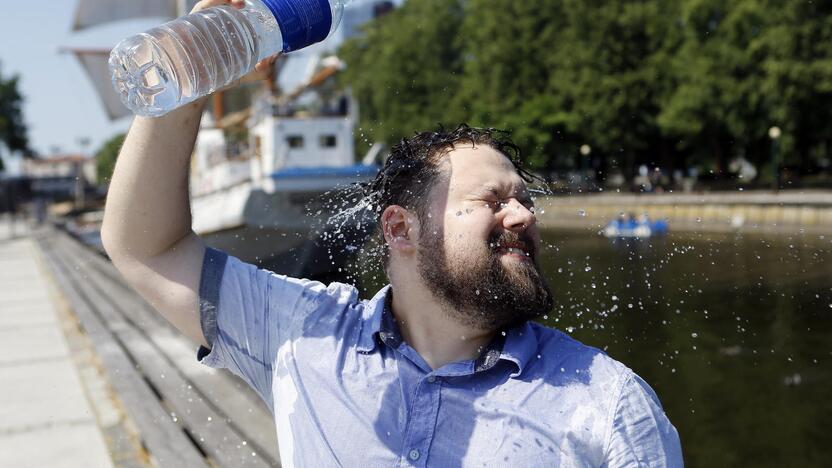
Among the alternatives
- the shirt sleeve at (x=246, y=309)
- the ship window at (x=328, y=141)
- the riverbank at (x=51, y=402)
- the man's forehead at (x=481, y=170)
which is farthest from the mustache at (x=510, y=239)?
the ship window at (x=328, y=141)

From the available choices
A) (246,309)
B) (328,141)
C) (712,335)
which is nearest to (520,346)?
(246,309)

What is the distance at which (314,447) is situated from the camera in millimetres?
1771

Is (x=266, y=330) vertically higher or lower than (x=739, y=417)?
higher

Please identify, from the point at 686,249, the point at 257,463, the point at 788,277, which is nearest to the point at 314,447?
the point at 257,463

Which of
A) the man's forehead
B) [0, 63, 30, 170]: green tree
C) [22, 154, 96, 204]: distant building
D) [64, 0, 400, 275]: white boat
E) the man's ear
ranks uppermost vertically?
the man's forehead

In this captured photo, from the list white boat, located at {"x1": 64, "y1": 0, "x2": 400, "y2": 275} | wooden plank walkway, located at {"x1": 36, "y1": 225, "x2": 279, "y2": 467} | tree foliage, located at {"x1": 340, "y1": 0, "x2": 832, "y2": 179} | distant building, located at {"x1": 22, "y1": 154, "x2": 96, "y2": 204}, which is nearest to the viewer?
wooden plank walkway, located at {"x1": 36, "y1": 225, "x2": 279, "y2": 467}

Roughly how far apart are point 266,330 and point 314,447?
0.30 meters

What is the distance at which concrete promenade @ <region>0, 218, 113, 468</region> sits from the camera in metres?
3.98

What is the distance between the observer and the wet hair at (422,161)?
6.15 feet

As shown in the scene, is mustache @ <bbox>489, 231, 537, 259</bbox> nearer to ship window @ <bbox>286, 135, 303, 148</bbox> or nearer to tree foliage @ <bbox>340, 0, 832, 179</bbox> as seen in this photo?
ship window @ <bbox>286, 135, 303, 148</bbox>

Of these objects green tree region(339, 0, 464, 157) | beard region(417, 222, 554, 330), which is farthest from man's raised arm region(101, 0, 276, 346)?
green tree region(339, 0, 464, 157)

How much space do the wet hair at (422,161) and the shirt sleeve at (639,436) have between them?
22.5 inches

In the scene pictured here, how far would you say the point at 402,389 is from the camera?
175cm

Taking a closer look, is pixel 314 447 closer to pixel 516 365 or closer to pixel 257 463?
pixel 516 365
